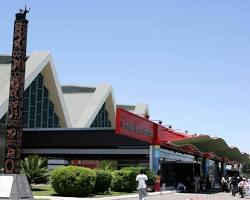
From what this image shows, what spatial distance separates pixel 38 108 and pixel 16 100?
1572 inches

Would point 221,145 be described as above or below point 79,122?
below

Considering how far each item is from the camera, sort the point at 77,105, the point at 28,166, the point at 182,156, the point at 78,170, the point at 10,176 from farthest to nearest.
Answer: the point at 77,105
the point at 182,156
the point at 28,166
the point at 78,170
the point at 10,176

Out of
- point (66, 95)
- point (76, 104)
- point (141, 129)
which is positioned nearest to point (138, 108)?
point (66, 95)

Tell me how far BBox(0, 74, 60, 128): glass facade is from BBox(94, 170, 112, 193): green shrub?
26836 millimetres

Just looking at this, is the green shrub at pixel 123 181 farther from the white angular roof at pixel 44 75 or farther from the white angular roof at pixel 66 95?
the white angular roof at pixel 44 75

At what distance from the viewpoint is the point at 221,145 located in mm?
43281

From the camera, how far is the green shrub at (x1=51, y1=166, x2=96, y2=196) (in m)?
26.8

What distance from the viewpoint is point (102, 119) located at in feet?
243

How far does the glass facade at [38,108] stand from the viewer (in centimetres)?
5669

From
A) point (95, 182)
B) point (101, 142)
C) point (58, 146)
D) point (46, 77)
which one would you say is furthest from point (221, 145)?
point (46, 77)

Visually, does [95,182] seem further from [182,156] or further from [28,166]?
[182,156]

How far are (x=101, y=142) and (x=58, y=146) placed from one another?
4.20 metres

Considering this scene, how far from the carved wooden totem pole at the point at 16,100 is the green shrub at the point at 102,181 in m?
10.4

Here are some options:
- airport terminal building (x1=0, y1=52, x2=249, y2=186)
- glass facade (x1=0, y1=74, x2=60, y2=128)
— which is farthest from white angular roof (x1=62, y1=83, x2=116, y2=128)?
airport terminal building (x1=0, y1=52, x2=249, y2=186)
